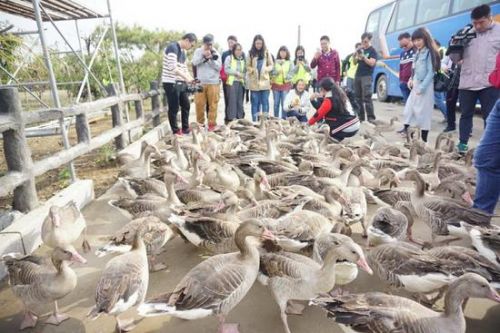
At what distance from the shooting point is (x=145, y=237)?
3998mm

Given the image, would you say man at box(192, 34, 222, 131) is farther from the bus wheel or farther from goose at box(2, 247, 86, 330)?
the bus wheel

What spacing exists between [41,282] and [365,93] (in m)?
11.3

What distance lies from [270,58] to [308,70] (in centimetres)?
170

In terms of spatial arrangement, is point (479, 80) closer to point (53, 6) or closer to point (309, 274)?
point (309, 274)

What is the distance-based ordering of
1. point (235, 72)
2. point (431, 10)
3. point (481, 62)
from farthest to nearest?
1. point (431, 10)
2. point (235, 72)
3. point (481, 62)

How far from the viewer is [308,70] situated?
12359 mm

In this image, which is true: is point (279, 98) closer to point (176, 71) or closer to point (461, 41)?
point (176, 71)

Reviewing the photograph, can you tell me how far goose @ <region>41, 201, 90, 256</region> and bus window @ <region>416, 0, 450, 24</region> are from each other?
608 inches

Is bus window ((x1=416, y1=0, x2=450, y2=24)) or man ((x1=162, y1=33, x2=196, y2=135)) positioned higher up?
bus window ((x1=416, y1=0, x2=450, y2=24))

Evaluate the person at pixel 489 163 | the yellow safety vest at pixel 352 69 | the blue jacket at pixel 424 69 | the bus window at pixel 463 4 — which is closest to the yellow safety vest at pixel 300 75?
the yellow safety vest at pixel 352 69

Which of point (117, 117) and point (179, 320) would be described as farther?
point (117, 117)

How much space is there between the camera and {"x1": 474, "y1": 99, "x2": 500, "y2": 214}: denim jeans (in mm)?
4176

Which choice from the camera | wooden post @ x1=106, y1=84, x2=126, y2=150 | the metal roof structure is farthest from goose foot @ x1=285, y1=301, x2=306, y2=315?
the metal roof structure

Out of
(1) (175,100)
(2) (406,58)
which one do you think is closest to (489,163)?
(1) (175,100)
